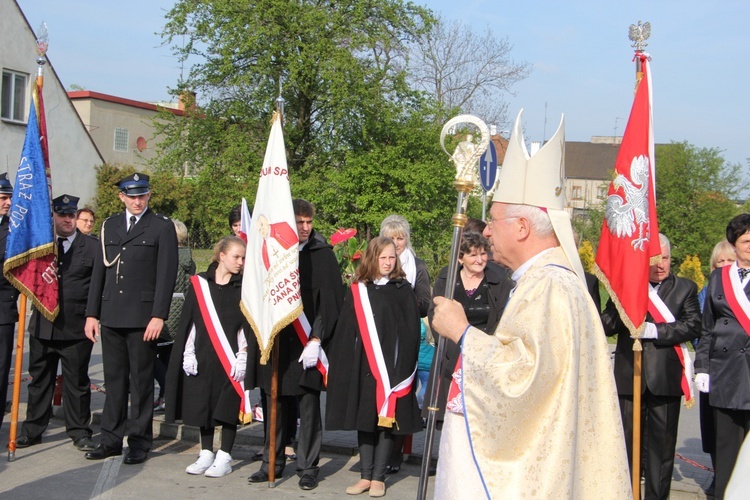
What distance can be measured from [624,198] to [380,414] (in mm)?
2310

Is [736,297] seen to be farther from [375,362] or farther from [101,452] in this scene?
[101,452]

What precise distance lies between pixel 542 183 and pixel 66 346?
5.41 metres

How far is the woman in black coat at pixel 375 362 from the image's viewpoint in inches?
251

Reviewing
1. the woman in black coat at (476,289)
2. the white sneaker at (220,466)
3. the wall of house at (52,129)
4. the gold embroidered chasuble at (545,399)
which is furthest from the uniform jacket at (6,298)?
the wall of house at (52,129)

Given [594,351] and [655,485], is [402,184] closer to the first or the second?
[655,485]

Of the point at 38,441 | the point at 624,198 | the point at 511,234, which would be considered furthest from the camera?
the point at 38,441

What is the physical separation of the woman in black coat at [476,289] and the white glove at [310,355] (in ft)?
2.92

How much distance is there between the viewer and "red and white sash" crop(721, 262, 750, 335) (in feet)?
18.7

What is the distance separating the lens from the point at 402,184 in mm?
30125

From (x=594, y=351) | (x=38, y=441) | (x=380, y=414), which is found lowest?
(x=38, y=441)

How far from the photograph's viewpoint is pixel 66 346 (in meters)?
7.66

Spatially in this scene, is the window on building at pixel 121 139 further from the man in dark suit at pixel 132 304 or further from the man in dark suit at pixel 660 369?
the man in dark suit at pixel 660 369

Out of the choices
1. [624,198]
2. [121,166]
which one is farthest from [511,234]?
[121,166]

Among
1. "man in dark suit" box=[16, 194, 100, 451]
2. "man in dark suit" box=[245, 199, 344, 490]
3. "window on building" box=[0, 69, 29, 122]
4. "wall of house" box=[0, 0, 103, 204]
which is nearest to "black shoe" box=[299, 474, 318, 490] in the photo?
"man in dark suit" box=[245, 199, 344, 490]
